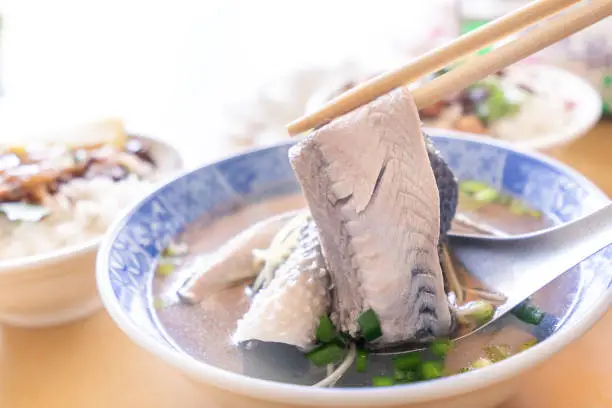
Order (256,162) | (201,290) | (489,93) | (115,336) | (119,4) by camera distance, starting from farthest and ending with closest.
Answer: (119,4) < (489,93) < (256,162) < (115,336) < (201,290)

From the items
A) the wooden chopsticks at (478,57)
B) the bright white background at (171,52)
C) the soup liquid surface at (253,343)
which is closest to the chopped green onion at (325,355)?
the soup liquid surface at (253,343)

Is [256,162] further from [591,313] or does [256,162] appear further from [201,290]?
[591,313]

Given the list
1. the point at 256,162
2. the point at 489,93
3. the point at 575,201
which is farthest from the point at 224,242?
the point at 489,93

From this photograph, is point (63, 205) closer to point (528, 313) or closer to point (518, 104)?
point (528, 313)

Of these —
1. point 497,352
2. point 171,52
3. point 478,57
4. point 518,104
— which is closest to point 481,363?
point 497,352

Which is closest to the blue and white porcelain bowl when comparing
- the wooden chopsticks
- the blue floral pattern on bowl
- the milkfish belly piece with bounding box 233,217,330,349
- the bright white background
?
the blue floral pattern on bowl

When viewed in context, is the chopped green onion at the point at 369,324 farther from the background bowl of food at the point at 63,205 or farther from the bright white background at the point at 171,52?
the bright white background at the point at 171,52

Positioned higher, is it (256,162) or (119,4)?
(119,4)
